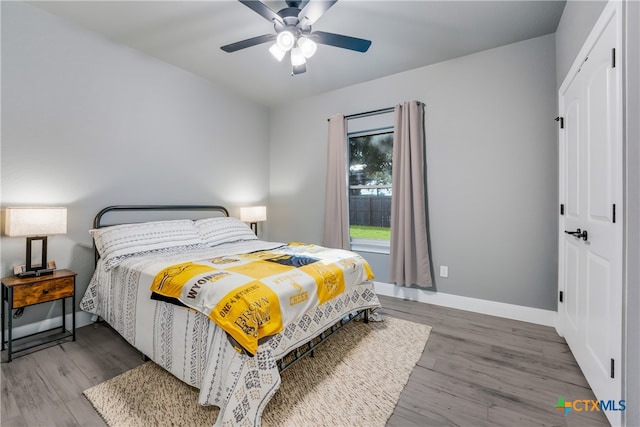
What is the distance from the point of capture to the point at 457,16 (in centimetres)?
244

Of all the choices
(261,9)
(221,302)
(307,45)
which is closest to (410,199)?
(307,45)

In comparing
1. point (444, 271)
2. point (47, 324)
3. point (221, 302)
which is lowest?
point (47, 324)

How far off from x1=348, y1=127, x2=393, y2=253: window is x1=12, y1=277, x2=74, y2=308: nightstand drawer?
3055 millimetres

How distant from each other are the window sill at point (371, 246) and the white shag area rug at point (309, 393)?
166cm

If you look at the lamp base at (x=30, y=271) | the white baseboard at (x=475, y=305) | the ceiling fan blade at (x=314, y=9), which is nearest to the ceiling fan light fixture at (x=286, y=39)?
the ceiling fan blade at (x=314, y=9)

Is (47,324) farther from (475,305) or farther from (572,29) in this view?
(572,29)

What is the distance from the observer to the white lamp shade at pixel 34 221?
6.64 feet

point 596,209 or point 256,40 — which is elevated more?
point 256,40

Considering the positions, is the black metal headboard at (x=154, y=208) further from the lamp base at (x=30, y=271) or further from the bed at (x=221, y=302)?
the lamp base at (x=30, y=271)

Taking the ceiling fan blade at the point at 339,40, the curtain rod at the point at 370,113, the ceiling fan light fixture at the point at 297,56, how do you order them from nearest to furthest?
the ceiling fan blade at the point at 339,40 → the ceiling fan light fixture at the point at 297,56 → the curtain rod at the point at 370,113

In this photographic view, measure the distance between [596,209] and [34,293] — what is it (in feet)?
12.7

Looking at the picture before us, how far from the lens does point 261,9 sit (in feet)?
6.23

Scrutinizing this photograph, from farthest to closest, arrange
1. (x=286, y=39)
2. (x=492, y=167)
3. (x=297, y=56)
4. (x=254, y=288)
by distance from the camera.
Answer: (x=492, y=167) → (x=297, y=56) → (x=286, y=39) → (x=254, y=288)

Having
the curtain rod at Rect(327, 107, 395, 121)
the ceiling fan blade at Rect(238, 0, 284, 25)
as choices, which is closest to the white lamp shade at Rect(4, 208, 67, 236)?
the ceiling fan blade at Rect(238, 0, 284, 25)
